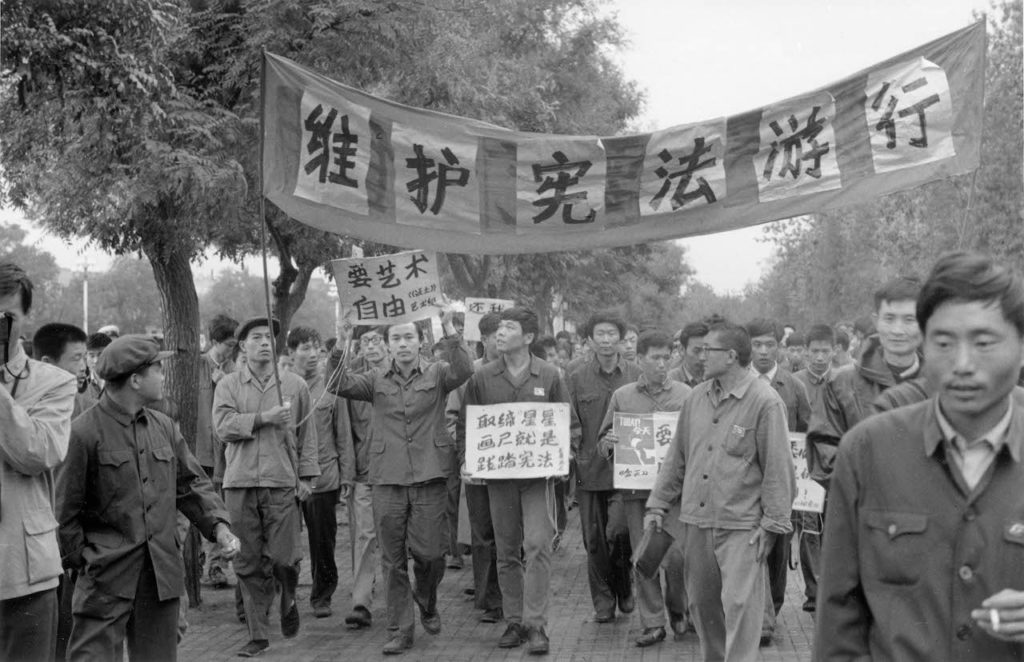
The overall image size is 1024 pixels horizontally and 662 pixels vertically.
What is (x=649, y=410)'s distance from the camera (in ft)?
31.4

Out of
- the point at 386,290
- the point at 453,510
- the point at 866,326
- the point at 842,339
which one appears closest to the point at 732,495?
the point at 386,290

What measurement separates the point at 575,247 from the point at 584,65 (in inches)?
874

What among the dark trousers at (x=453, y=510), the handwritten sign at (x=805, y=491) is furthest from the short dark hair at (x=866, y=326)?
the dark trousers at (x=453, y=510)

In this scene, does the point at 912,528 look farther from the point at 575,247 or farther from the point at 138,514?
the point at 575,247

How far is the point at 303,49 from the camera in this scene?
1181 cm

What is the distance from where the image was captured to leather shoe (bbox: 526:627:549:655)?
28.5ft

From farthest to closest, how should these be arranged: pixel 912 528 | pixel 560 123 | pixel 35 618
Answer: pixel 560 123
pixel 35 618
pixel 912 528

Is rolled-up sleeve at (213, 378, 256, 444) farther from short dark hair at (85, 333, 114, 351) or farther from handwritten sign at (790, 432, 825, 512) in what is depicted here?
handwritten sign at (790, 432, 825, 512)

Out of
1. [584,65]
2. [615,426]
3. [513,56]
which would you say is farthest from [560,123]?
[615,426]

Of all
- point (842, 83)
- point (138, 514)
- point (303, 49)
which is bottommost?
point (138, 514)

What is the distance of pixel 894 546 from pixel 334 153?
556cm

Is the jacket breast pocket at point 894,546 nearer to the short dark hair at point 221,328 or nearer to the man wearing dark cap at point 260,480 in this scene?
the man wearing dark cap at point 260,480

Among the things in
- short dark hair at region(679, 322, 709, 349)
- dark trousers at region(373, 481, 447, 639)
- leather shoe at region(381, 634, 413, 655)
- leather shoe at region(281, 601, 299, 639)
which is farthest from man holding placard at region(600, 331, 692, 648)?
leather shoe at region(281, 601, 299, 639)

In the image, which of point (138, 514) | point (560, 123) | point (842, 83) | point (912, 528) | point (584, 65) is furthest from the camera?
point (584, 65)
